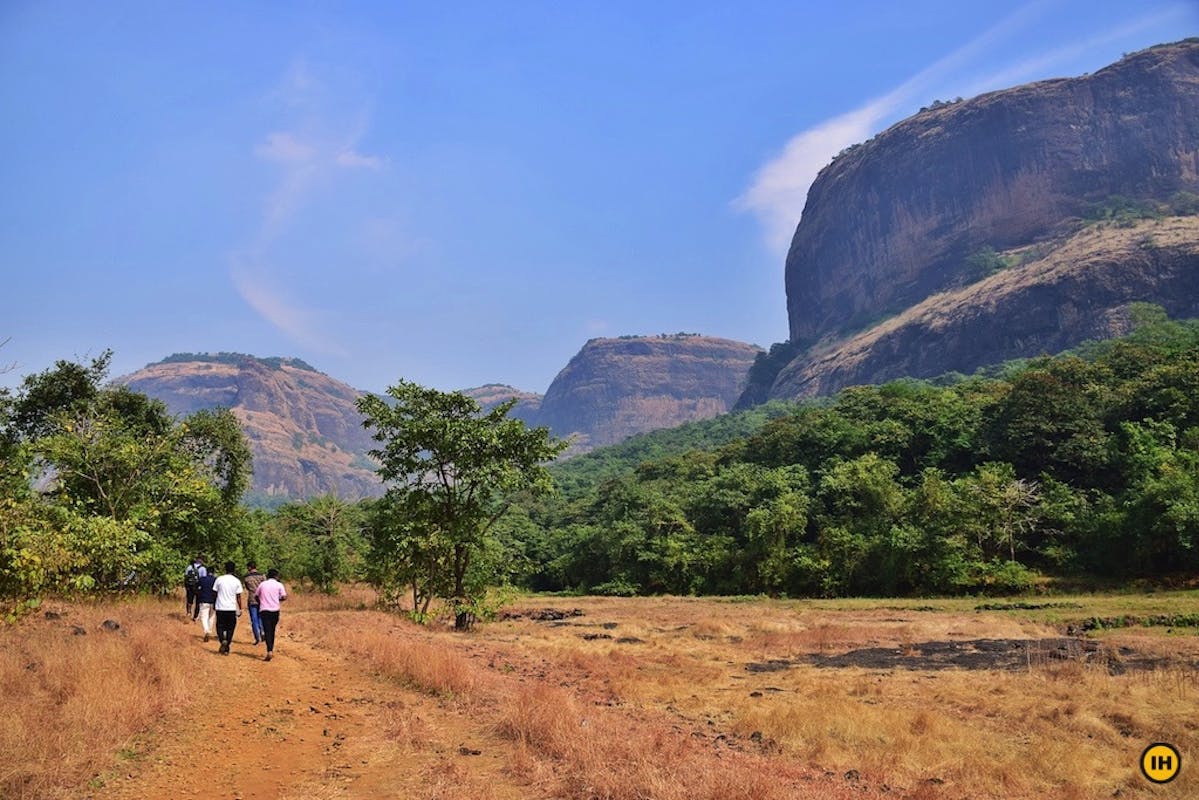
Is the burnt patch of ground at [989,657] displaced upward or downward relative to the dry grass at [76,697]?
downward

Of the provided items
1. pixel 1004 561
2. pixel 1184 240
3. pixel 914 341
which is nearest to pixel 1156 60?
pixel 1184 240

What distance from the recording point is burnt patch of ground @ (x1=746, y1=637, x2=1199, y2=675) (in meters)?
19.0

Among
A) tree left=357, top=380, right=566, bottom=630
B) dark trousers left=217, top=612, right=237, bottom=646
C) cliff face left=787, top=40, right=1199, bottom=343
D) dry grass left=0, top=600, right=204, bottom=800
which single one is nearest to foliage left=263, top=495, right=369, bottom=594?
tree left=357, top=380, right=566, bottom=630

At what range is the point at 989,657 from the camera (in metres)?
21.4

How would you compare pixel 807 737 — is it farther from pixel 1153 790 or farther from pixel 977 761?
pixel 1153 790

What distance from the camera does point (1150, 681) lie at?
1559cm

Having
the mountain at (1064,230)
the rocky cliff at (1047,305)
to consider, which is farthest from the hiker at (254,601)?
the mountain at (1064,230)

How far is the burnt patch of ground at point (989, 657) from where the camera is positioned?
1900cm

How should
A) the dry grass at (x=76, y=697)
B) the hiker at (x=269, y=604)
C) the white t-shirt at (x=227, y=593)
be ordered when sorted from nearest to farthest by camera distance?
the dry grass at (x=76, y=697) < the white t-shirt at (x=227, y=593) < the hiker at (x=269, y=604)

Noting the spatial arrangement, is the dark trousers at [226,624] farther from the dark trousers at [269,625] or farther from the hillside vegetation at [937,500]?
the hillside vegetation at [937,500]

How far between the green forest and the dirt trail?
14.6 feet

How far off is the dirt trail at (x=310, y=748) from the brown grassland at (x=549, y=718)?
0.04 m

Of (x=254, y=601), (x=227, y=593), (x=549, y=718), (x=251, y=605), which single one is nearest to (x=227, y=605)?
(x=227, y=593)

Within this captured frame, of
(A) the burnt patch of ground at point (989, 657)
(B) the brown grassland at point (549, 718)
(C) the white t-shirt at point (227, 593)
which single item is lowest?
(A) the burnt patch of ground at point (989, 657)
